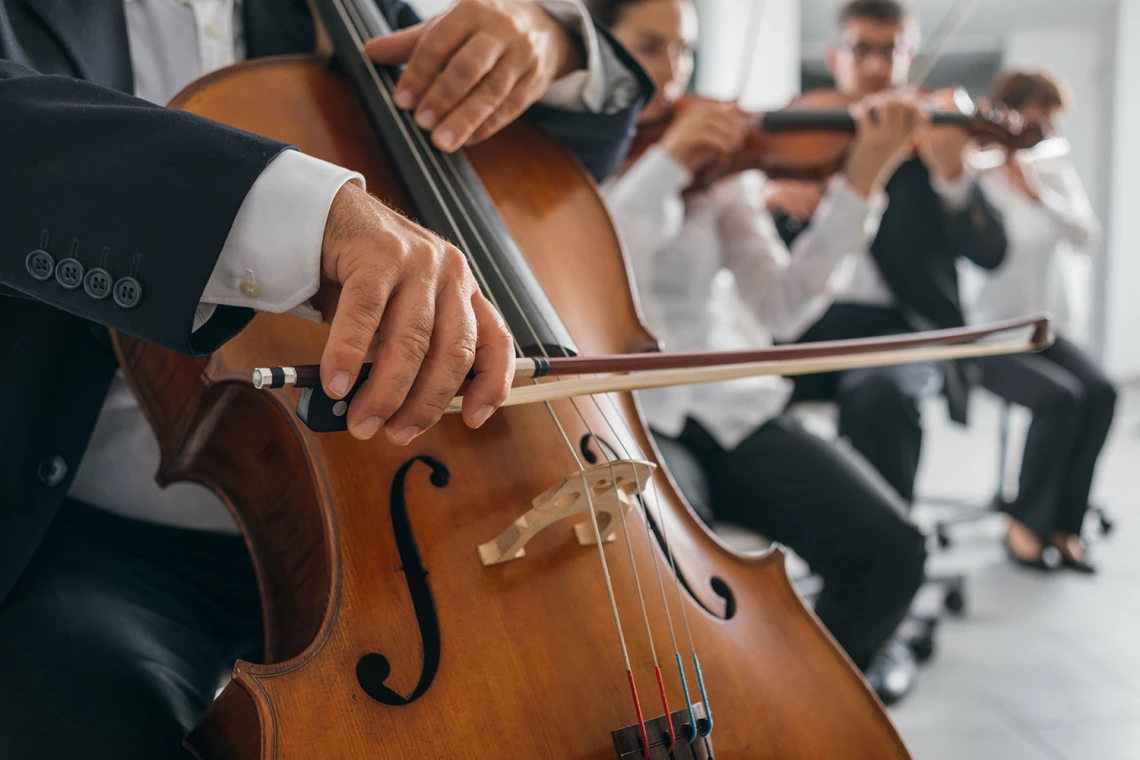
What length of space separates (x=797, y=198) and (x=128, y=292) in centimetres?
184

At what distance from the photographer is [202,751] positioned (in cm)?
53

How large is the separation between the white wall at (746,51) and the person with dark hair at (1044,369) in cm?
151

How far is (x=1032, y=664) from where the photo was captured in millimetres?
1667

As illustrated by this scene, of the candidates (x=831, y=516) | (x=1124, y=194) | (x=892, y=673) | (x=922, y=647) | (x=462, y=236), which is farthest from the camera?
(x=1124, y=194)

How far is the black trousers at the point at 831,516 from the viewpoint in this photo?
4.14ft

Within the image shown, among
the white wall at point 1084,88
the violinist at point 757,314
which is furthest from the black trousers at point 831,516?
the white wall at point 1084,88

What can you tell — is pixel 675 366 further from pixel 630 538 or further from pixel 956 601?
pixel 956 601

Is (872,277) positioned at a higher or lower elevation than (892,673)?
higher

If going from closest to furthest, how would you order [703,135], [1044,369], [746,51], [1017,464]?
1. [703,135]
2. [1044,369]
3. [1017,464]
4. [746,51]

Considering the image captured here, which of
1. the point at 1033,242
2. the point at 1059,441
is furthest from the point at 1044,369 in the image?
the point at 1033,242

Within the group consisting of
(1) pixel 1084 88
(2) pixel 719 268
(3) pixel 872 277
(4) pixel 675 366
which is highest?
(4) pixel 675 366

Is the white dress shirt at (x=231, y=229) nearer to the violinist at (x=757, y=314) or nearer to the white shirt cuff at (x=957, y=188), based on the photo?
the violinist at (x=757, y=314)

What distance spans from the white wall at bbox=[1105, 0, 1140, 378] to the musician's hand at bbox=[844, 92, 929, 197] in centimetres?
395

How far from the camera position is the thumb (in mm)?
724
